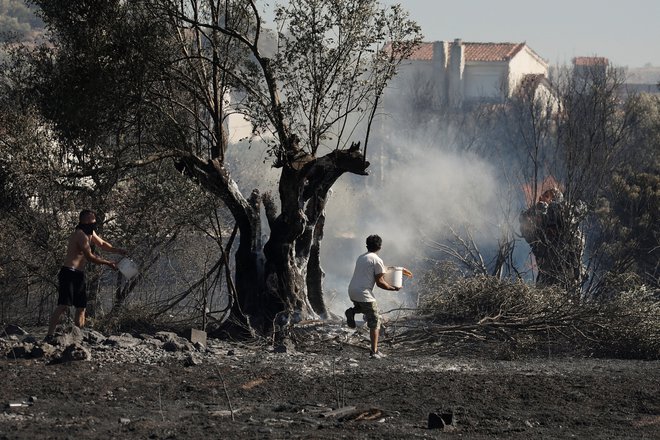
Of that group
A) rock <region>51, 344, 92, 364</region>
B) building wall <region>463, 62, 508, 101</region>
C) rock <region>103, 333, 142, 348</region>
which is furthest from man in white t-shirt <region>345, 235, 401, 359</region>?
building wall <region>463, 62, 508, 101</region>

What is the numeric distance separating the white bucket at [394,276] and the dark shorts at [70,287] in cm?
378

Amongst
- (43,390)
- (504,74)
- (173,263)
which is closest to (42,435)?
(43,390)

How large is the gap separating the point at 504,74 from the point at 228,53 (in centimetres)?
7350

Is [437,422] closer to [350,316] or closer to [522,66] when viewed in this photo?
[350,316]

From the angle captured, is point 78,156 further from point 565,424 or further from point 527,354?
point 565,424

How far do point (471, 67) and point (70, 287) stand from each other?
81.6 metres

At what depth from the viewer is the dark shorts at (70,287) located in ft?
50.2

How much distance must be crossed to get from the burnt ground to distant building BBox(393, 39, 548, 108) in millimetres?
74432

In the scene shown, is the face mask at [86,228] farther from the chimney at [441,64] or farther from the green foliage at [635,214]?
the chimney at [441,64]

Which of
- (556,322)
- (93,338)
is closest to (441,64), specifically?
(556,322)

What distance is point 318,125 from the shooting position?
18453mm

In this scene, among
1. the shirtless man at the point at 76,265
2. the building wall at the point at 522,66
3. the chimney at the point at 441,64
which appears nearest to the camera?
the shirtless man at the point at 76,265

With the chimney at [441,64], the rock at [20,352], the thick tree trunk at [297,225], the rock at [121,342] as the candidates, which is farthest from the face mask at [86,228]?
the chimney at [441,64]

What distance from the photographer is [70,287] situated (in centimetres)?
1533
